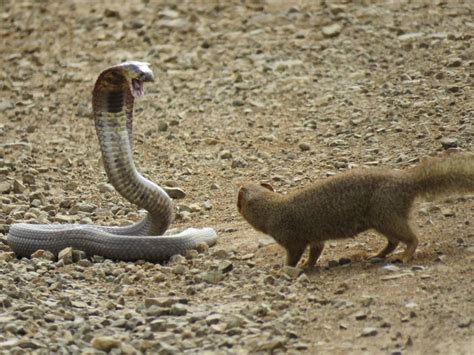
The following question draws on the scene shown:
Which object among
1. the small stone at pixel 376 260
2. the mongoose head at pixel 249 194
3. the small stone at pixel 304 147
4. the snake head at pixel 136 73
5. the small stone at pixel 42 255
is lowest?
the small stone at pixel 42 255

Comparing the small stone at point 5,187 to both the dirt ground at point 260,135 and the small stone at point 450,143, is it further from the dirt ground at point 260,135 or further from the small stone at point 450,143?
the small stone at point 450,143

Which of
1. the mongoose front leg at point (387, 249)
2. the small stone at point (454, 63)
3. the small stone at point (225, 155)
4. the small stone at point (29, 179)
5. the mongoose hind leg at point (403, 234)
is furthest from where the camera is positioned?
the small stone at point (454, 63)

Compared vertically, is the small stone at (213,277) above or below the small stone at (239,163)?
below

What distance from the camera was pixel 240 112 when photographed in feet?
47.8

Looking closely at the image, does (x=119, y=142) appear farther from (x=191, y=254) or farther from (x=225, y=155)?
(x=225, y=155)

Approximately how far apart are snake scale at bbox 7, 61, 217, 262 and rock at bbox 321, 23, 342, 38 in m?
6.09

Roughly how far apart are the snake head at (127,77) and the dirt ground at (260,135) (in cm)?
134

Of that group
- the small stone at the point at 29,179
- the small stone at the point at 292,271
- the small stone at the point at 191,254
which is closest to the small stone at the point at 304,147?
the small stone at the point at 29,179

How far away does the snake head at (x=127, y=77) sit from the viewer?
31.9 ft

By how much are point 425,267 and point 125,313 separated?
6.42 ft

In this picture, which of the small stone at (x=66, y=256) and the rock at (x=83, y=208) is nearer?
the small stone at (x=66, y=256)

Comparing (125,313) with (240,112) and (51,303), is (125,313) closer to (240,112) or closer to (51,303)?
(51,303)

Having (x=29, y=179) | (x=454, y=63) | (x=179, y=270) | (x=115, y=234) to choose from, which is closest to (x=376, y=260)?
(x=179, y=270)

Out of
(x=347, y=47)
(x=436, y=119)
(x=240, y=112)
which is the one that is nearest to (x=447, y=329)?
(x=436, y=119)
